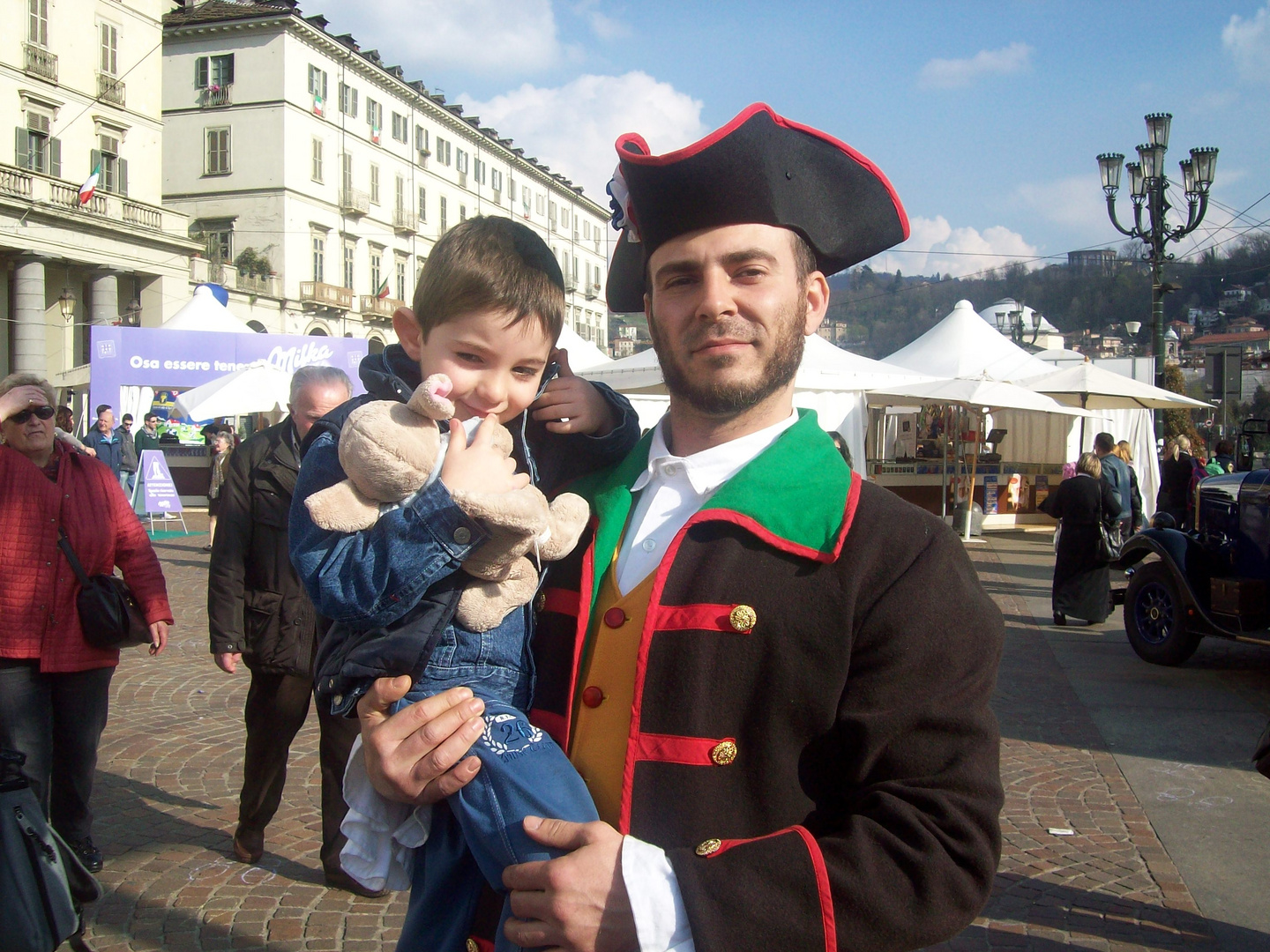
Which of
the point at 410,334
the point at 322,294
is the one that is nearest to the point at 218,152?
the point at 322,294

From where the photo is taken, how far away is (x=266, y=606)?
14.3 feet

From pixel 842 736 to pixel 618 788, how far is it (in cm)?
34

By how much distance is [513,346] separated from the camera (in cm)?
179

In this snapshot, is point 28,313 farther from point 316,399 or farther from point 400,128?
point 316,399

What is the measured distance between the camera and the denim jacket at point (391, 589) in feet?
4.97

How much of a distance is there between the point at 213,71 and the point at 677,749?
1942 inches

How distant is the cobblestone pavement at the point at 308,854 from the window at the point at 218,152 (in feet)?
137

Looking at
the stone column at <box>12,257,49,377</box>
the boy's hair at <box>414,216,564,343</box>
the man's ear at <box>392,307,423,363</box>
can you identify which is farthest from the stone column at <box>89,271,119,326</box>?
the boy's hair at <box>414,216,564,343</box>

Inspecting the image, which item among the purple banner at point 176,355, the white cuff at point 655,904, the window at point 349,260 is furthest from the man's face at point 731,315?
the window at point 349,260

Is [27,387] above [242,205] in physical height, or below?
below

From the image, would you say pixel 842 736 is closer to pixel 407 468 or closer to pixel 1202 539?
pixel 407 468

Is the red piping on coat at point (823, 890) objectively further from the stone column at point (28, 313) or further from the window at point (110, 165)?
the window at point (110, 165)

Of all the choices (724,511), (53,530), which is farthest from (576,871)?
(53,530)

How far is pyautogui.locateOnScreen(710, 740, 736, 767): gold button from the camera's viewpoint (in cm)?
141
